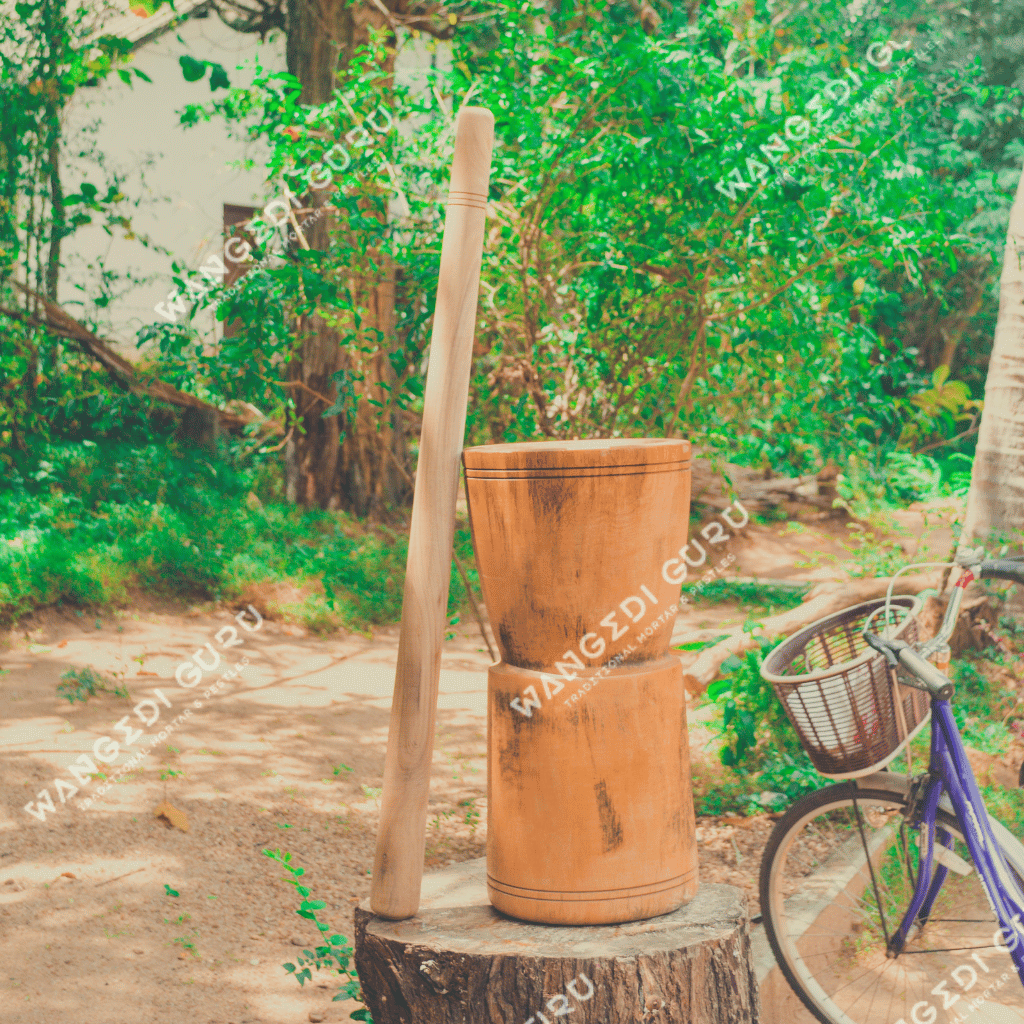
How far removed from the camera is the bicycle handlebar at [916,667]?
2127mm

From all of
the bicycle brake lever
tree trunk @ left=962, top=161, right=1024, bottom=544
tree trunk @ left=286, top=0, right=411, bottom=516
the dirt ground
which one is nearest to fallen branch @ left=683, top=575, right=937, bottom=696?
the dirt ground

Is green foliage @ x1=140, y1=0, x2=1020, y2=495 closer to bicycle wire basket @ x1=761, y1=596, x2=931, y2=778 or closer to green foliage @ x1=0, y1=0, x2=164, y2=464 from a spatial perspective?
bicycle wire basket @ x1=761, y1=596, x2=931, y2=778

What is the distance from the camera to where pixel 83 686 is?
4.44 meters

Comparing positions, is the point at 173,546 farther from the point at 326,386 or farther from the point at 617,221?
the point at 617,221

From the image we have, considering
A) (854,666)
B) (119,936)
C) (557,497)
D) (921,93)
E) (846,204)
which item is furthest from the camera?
(921,93)

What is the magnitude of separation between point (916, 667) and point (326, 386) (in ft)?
19.9

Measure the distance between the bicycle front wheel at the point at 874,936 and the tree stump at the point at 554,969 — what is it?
0.90m

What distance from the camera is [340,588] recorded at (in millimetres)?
6414

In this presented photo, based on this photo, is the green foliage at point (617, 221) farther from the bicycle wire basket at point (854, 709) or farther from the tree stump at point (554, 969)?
the tree stump at point (554, 969)

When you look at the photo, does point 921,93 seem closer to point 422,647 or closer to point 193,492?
point 422,647

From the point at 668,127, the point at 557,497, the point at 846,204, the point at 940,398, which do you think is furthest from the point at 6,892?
the point at 940,398

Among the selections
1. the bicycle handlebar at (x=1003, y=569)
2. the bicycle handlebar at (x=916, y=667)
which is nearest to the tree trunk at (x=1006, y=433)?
the bicycle handlebar at (x=1003, y=569)

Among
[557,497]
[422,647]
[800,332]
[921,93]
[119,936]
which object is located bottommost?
[119,936]

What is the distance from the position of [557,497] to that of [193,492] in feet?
20.2
